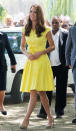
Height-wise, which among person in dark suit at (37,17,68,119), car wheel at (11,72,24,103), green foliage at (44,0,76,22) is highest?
person in dark suit at (37,17,68,119)

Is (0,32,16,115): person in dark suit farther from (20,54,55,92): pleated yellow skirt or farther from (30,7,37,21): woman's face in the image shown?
(30,7,37,21): woman's face

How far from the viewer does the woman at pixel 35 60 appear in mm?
10125

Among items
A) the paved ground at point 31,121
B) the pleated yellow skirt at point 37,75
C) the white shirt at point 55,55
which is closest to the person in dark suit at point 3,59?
the paved ground at point 31,121

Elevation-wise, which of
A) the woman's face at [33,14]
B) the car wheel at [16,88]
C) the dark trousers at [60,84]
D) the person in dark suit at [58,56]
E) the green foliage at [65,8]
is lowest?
the green foliage at [65,8]

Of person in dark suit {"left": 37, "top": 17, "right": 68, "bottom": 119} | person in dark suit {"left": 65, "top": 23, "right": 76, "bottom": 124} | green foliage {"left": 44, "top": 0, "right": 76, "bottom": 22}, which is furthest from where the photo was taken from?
green foliage {"left": 44, "top": 0, "right": 76, "bottom": 22}

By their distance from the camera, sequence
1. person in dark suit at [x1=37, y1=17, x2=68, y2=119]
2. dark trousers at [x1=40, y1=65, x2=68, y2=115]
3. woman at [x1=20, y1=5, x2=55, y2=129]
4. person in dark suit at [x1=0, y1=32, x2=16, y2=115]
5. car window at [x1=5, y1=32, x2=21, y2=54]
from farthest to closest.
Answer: car window at [x1=5, y1=32, x2=21, y2=54] < person in dark suit at [x1=0, y1=32, x2=16, y2=115] < dark trousers at [x1=40, y1=65, x2=68, y2=115] < person in dark suit at [x1=37, y1=17, x2=68, y2=119] < woman at [x1=20, y1=5, x2=55, y2=129]

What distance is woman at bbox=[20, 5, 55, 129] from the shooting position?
10125 millimetres

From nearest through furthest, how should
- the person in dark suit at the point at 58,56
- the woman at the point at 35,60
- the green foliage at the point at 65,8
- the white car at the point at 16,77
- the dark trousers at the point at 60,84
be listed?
the woman at the point at 35,60 → the person in dark suit at the point at 58,56 → the dark trousers at the point at 60,84 → the white car at the point at 16,77 → the green foliage at the point at 65,8

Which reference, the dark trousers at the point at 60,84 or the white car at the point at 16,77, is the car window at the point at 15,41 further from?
the dark trousers at the point at 60,84

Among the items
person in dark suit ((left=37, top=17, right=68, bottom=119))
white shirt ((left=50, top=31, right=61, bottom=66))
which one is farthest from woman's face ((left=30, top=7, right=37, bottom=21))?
white shirt ((left=50, top=31, right=61, bottom=66))

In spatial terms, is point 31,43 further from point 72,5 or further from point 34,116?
point 72,5

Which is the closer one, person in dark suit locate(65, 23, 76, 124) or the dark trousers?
person in dark suit locate(65, 23, 76, 124)

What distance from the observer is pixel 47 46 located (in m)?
11.4

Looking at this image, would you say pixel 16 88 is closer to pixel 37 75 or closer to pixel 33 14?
pixel 37 75
